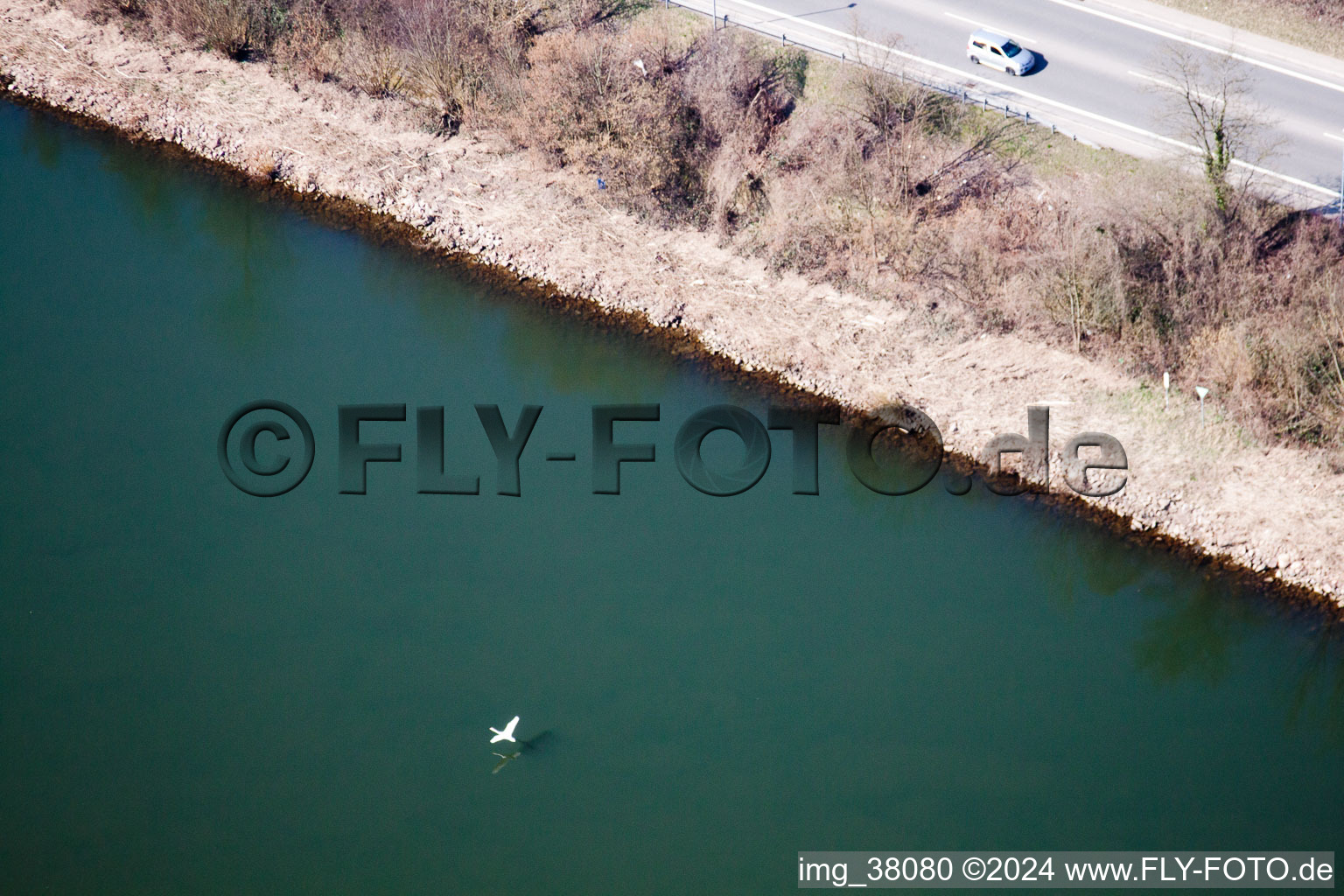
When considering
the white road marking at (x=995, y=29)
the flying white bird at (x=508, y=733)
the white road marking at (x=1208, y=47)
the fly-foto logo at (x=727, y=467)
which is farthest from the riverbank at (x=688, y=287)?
the white road marking at (x=1208, y=47)

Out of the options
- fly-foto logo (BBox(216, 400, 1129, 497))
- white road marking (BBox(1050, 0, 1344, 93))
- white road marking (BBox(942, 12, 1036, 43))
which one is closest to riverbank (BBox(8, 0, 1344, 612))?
fly-foto logo (BBox(216, 400, 1129, 497))

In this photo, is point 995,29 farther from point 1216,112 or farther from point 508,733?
point 508,733

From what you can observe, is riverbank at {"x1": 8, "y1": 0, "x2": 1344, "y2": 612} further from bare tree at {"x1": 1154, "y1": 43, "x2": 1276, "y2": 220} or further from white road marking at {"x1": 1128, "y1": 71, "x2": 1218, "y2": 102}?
white road marking at {"x1": 1128, "y1": 71, "x2": 1218, "y2": 102}

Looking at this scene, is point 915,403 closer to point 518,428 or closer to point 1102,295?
point 1102,295

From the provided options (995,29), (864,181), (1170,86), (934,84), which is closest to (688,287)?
(864,181)

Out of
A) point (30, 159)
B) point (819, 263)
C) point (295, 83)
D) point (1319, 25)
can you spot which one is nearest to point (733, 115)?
point (819, 263)
